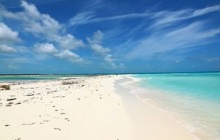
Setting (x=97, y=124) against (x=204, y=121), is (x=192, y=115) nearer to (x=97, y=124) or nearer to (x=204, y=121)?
(x=204, y=121)

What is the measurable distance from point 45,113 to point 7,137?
3456 millimetres

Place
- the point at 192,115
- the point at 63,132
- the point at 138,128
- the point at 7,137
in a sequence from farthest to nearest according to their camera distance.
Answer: the point at 192,115
the point at 138,128
the point at 63,132
the point at 7,137

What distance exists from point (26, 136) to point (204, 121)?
279 inches

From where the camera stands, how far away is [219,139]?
23.2ft

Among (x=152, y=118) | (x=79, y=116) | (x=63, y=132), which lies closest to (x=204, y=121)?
(x=152, y=118)

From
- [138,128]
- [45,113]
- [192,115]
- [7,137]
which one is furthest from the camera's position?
[192,115]

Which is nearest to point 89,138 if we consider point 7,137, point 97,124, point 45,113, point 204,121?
point 97,124

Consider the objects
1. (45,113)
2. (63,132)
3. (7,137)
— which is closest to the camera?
(7,137)

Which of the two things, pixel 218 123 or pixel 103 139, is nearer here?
pixel 103 139

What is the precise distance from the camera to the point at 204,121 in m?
9.60

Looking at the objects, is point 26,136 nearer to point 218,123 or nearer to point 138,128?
point 138,128

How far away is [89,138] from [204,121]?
212 inches

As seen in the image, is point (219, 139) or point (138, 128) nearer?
point (219, 139)

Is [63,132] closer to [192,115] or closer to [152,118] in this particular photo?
[152,118]
